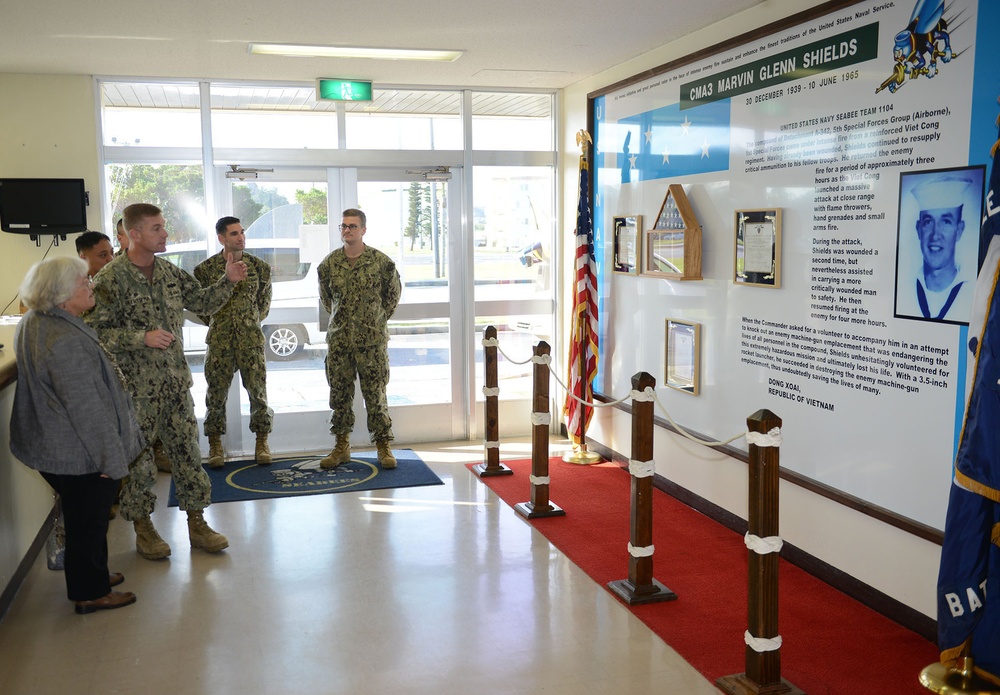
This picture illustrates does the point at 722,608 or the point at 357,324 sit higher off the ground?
the point at 357,324

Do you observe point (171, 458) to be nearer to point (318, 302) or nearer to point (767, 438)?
point (318, 302)

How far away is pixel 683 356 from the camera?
552 centimetres

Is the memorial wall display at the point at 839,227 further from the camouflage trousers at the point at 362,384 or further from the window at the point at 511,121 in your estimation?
the camouflage trousers at the point at 362,384

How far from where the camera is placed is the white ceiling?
15.3 ft

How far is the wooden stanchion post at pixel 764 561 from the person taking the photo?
3.18 m

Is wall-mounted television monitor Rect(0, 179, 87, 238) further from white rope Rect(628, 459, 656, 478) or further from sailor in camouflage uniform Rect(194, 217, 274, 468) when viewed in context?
white rope Rect(628, 459, 656, 478)

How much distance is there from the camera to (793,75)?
4.39m

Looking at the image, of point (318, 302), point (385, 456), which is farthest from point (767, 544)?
point (318, 302)

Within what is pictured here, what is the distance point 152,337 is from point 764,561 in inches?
114

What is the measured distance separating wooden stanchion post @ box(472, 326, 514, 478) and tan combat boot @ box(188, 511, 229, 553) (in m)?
2.04

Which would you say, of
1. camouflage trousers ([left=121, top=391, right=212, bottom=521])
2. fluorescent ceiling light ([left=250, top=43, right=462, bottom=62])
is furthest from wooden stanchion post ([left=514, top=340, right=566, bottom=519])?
fluorescent ceiling light ([left=250, top=43, right=462, bottom=62])

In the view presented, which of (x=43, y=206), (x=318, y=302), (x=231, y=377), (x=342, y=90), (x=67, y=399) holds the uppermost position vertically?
(x=342, y=90)

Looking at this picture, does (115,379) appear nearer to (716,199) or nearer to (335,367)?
(335,367)

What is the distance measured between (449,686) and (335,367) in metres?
3.44
